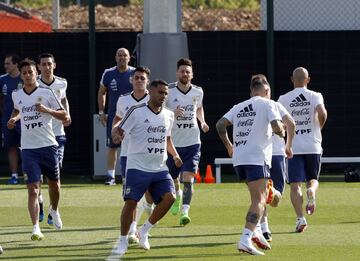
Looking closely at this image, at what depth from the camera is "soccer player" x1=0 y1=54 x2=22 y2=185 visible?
21266mm

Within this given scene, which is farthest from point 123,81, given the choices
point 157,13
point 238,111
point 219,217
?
point 238,111

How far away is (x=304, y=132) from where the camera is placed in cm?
1529

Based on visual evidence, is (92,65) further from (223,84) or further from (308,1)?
(308,1)

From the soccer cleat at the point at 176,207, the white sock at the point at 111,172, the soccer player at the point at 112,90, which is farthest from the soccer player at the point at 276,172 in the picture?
the white sock at the point at 111,172

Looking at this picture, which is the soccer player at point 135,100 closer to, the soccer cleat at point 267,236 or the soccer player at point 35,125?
the soccer player at point 35,125

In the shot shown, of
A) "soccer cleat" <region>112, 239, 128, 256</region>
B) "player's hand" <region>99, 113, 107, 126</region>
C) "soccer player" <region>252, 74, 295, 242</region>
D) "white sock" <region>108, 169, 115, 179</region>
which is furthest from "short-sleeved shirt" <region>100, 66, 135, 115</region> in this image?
"soccer cleat" <region>112, 239, 128, 256</region>

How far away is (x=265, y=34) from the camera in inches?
906

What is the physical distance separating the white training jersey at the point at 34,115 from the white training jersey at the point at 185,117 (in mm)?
2022

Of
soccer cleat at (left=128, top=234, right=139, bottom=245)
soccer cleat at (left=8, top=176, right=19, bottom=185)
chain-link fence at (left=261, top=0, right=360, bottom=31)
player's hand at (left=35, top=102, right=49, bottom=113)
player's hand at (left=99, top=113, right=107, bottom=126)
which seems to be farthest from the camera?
chain-link fence at (left=261, top=0, right=360, bottom=31)

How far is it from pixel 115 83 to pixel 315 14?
5.00 metres

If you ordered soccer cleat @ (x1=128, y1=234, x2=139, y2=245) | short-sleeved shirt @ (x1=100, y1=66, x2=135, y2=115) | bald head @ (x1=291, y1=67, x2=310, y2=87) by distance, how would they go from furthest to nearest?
short-sleeved shirt @ (x1=100, y1=66, x2=135, y2=115)
bald head @ (x1=291, y1=67, x2=310, y2=87)
soccer cleat @ (x1=128, y1=234, x2=139, y2=245)

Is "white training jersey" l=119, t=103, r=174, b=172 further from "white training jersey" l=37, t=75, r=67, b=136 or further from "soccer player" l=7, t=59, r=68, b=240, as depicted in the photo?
"white training jersey" l=37, t=75, r=67, b=136

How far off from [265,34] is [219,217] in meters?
7.18

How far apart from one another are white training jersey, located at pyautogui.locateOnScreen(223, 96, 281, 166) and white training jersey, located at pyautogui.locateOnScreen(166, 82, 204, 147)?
3.08 metres
